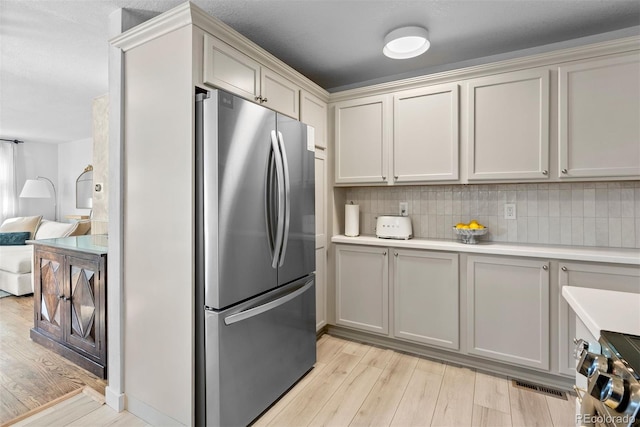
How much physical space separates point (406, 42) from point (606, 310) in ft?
6.39

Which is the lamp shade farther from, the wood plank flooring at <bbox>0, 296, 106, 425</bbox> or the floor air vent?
the floor air vent

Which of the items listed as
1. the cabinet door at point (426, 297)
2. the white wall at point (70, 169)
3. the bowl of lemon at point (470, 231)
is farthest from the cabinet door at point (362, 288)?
the white wall at point (70, 169)

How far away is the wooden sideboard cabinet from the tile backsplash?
2285mm

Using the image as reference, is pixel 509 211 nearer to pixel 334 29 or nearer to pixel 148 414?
pixel 334 29

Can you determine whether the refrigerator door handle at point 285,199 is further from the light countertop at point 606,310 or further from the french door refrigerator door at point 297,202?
the light countertop at point 606,310

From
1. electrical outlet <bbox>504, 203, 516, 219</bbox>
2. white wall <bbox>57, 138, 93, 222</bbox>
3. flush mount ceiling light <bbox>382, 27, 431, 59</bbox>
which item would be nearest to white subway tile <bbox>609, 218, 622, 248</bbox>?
electrical outlet <bbox>504, 203, 516, 219</bbox>

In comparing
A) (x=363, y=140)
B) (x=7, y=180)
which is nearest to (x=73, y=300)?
(x=363, y=140)

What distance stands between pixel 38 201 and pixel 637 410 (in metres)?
8.47

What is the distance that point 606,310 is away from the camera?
107 centimetres

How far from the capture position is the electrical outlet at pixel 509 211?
258 cm

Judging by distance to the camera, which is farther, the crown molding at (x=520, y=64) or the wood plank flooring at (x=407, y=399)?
the crown molding at (x=520, y=64)

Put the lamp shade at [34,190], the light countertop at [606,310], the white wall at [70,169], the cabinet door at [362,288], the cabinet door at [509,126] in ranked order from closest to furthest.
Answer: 1. the light countertop at [606,310]
2. the cabinet door at [509,126]
3. the cabinet door at [362,288]
4. the lamp shade at [34,190]
5. the white wall at [70,169]

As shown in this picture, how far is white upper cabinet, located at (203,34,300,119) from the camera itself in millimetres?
1716

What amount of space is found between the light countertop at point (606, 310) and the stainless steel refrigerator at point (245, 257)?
1.42m
